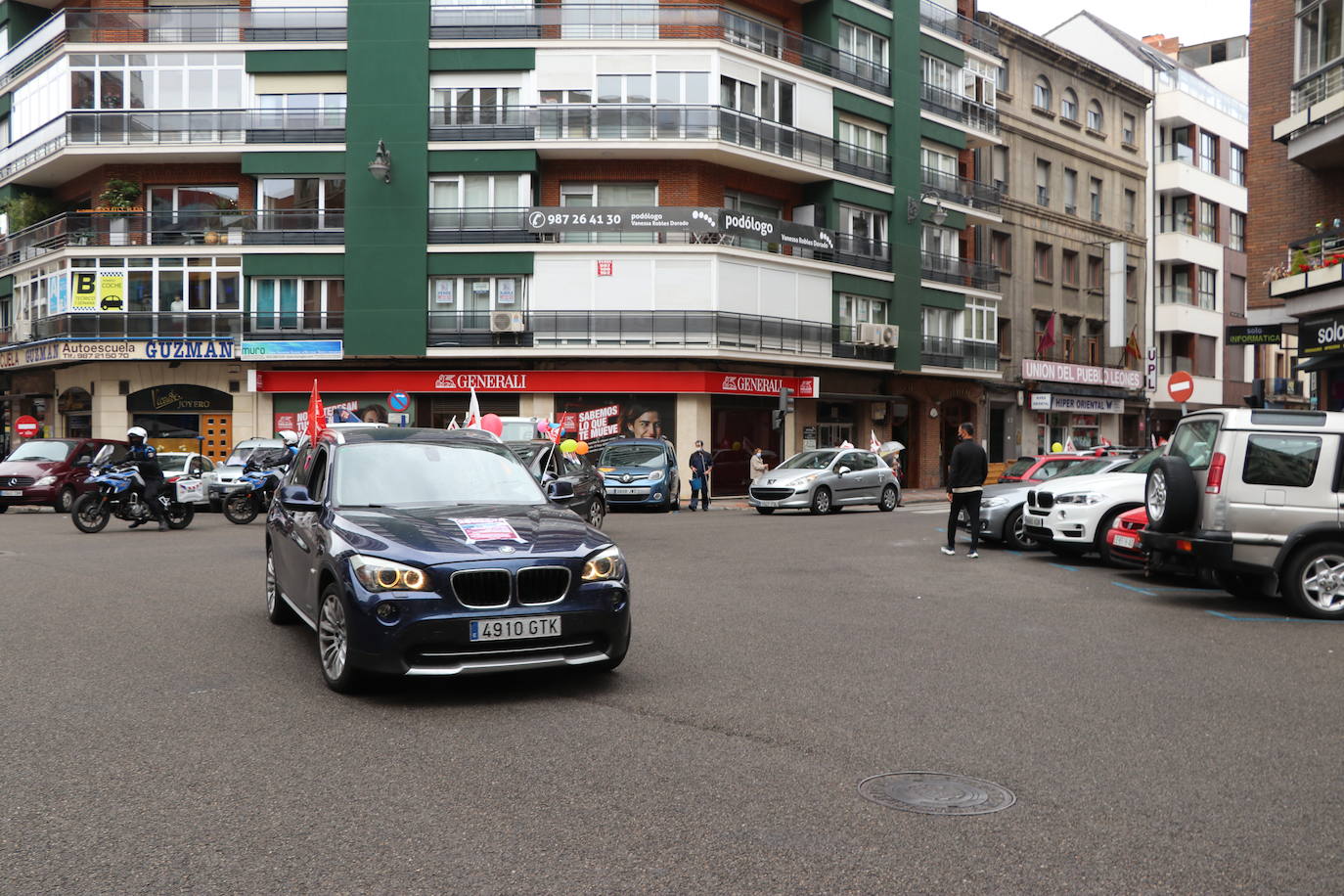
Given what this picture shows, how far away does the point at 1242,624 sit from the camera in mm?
10039

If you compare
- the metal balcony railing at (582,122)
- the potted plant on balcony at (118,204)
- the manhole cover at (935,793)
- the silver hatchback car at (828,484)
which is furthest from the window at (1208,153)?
the manhole cover at (935,793)

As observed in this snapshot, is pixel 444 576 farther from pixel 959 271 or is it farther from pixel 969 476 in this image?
pixel 959 271

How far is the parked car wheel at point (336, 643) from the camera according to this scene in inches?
259

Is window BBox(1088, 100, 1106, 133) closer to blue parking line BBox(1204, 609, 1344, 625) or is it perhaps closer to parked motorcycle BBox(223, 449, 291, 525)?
parked motorcycle BBox(223, 449, 291, 525)

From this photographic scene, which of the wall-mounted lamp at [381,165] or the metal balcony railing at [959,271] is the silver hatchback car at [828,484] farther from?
the metal balcony railing at [959,271]

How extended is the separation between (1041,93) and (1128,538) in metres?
38.6

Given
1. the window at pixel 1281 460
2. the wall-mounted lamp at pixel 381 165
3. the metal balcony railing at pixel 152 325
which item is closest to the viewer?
the window at pixel 1281 460

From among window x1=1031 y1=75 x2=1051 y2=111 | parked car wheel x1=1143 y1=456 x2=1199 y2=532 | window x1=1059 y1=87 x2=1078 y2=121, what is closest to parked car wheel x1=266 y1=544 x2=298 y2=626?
parked car wheel x1=1143 y1=456 x2=1199 y2=532

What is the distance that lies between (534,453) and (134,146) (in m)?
22.6

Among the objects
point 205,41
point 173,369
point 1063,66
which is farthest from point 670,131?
point 1063,66

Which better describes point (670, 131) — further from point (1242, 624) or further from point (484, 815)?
point (484, 815)

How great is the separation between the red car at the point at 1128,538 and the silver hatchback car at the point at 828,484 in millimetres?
12648

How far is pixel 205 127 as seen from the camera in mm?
33688

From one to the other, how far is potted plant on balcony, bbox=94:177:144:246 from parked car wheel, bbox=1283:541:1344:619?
108ft
